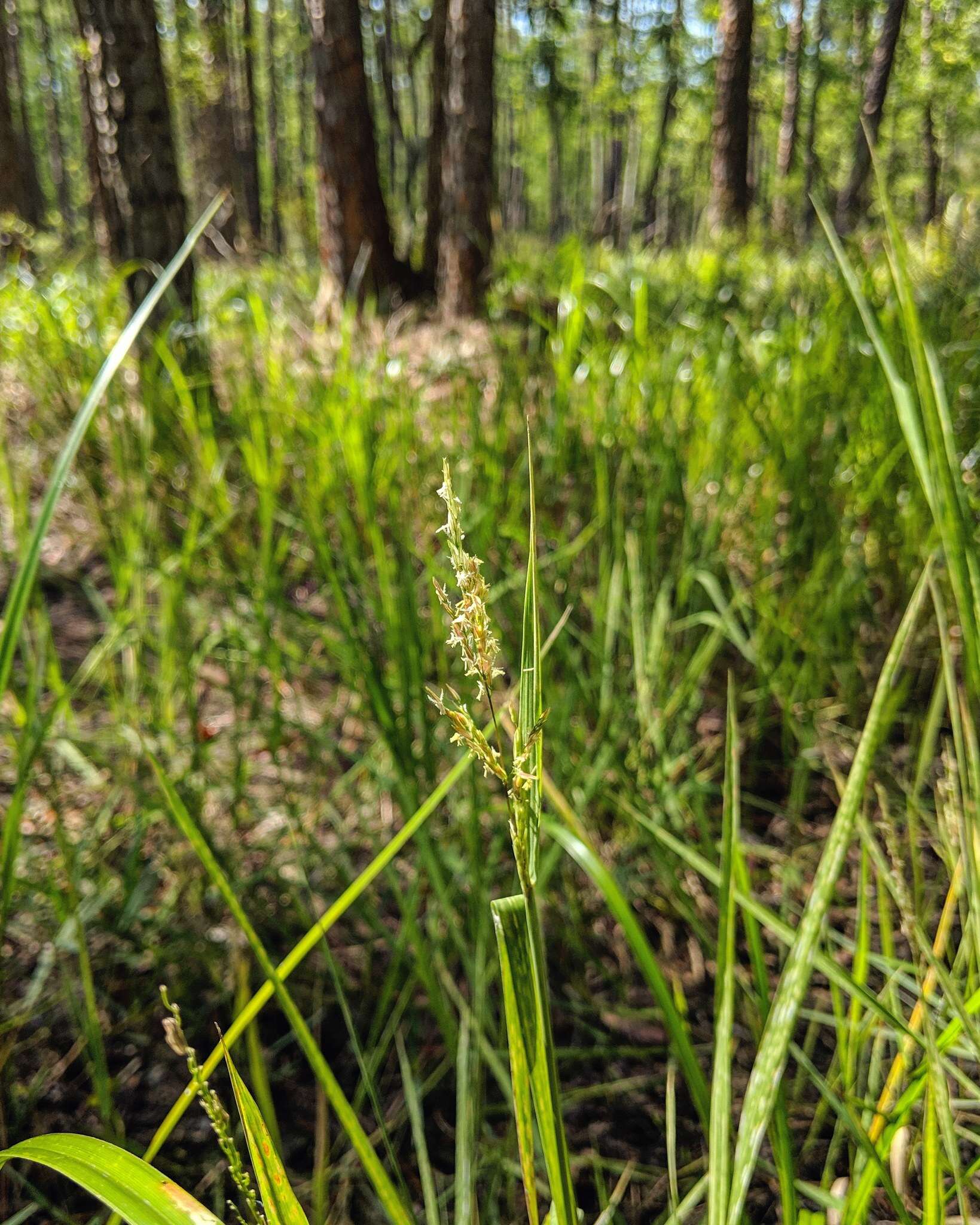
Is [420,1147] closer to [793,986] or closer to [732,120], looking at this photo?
[793,986]

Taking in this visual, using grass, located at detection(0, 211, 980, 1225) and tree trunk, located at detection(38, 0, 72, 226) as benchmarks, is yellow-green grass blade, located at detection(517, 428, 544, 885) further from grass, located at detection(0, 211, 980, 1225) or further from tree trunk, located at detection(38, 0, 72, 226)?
tree trunk, located at detection(38, 0, 72, 226)

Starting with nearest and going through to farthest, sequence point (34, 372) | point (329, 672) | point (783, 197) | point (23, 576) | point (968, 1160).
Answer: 1. point (23, 576)
2. point (968, 1160)
3. point (329, 672)
4. point (34, 372)
5. point (783, 197)

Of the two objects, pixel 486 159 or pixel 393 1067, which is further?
pixel 486 159

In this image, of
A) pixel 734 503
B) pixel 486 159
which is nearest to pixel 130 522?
pixel 734 503

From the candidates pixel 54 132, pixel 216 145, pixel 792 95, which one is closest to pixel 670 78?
pixel 792 95

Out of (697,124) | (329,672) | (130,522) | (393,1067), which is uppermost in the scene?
(697,124)

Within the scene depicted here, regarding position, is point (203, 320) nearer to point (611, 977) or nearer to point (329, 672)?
point (329, 672)

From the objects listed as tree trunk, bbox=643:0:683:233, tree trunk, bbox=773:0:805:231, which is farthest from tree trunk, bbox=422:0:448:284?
tree trunk, bbox=773:0:805:231

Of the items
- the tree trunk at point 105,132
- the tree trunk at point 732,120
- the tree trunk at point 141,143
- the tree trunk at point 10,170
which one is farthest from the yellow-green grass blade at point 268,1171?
the tree trunk at point 732,120
